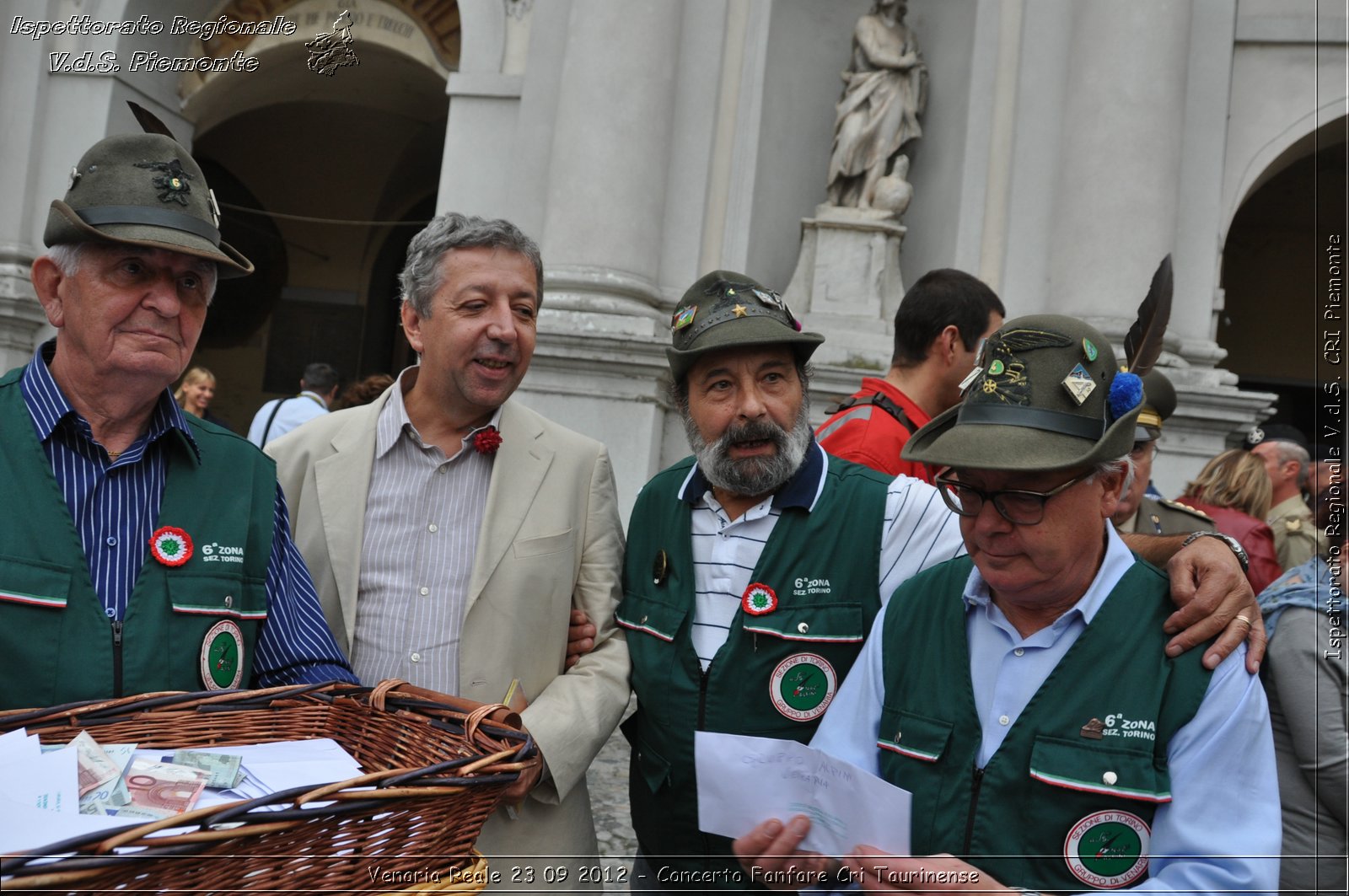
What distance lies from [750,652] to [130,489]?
1.33 meters

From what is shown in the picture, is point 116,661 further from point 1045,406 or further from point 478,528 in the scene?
point 1045,406

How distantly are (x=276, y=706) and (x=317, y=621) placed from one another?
0.38 m

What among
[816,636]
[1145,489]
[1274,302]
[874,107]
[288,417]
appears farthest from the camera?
[1274,302]

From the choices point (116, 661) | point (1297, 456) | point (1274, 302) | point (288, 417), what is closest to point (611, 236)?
point (288, 417)

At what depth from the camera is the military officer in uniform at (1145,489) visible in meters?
3.90

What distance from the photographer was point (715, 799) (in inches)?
81.4

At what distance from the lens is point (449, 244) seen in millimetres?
2738

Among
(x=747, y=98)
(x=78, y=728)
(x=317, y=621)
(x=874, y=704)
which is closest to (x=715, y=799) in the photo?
(x=874, y=704)

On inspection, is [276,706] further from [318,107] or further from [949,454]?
[318,107]

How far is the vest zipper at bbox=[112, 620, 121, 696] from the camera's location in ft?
6.59

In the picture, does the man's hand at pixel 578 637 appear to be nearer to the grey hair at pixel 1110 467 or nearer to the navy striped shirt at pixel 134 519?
the navy striped shirt at pixel 134 519

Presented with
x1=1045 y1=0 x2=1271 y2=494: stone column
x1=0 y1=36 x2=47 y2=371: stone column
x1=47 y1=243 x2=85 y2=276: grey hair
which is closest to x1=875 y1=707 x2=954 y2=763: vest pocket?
x1=47 y1=243 x2=85 y2=276: grey hair

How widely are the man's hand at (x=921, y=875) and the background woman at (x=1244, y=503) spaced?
3.47m

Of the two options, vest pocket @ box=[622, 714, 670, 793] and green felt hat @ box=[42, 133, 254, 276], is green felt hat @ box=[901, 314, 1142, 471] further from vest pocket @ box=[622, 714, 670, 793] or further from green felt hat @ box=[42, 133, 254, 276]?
green felt hat @ box=[42, 133, 254, 276]
